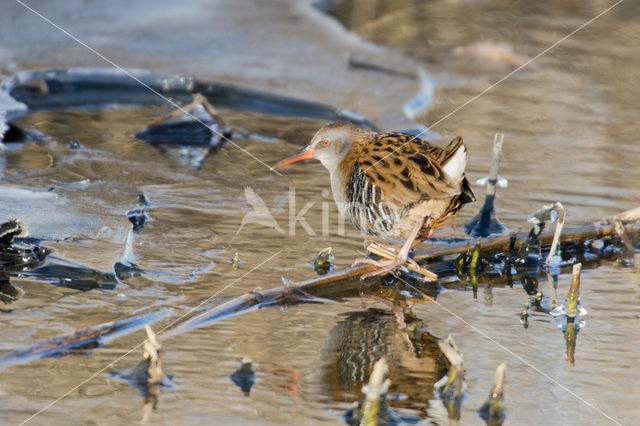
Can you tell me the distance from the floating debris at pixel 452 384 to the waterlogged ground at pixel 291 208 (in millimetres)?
55

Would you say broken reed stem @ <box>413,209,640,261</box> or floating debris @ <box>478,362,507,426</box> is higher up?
broken reed stem @ <box>413,209,640,261</box>

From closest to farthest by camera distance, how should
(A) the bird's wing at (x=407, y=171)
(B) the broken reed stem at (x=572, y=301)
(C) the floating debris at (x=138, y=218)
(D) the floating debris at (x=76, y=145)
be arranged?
1. (B) the broken reed stem at (x=572, y=301)
2. (A) the bird's wing at (x=407, y=171)
3. (C) the floating debris at (x=138, y=218)
4. (D) the floating debris at (x=76, y=145)

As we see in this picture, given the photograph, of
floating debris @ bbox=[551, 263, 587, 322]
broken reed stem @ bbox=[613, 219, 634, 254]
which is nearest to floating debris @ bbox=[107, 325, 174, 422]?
floating debris @ bbox=[551, 263, 587, 322]

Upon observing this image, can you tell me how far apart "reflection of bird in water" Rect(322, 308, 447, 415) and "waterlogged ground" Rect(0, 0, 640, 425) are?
0.04ft

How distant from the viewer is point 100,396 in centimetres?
319

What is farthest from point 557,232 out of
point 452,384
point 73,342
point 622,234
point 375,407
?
point 73,342

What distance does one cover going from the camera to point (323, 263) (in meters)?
4.58

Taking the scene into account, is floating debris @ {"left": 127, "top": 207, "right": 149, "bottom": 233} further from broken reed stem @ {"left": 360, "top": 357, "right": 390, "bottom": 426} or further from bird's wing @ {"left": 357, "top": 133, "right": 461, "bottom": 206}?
broken reed stem @ {"left": 360, "top": 357, "right": 390, "bottom": 426}

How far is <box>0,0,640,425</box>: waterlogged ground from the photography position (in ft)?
10.9

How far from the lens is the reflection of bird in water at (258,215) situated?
5203 millimetres

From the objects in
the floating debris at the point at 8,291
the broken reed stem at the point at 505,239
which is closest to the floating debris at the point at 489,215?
the broken reed stem at the point at 505,239

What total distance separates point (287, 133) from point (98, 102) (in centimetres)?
180

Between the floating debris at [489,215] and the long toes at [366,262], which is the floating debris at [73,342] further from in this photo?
the floating debris at [489,215]

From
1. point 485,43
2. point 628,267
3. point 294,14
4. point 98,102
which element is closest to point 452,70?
point 485,43
